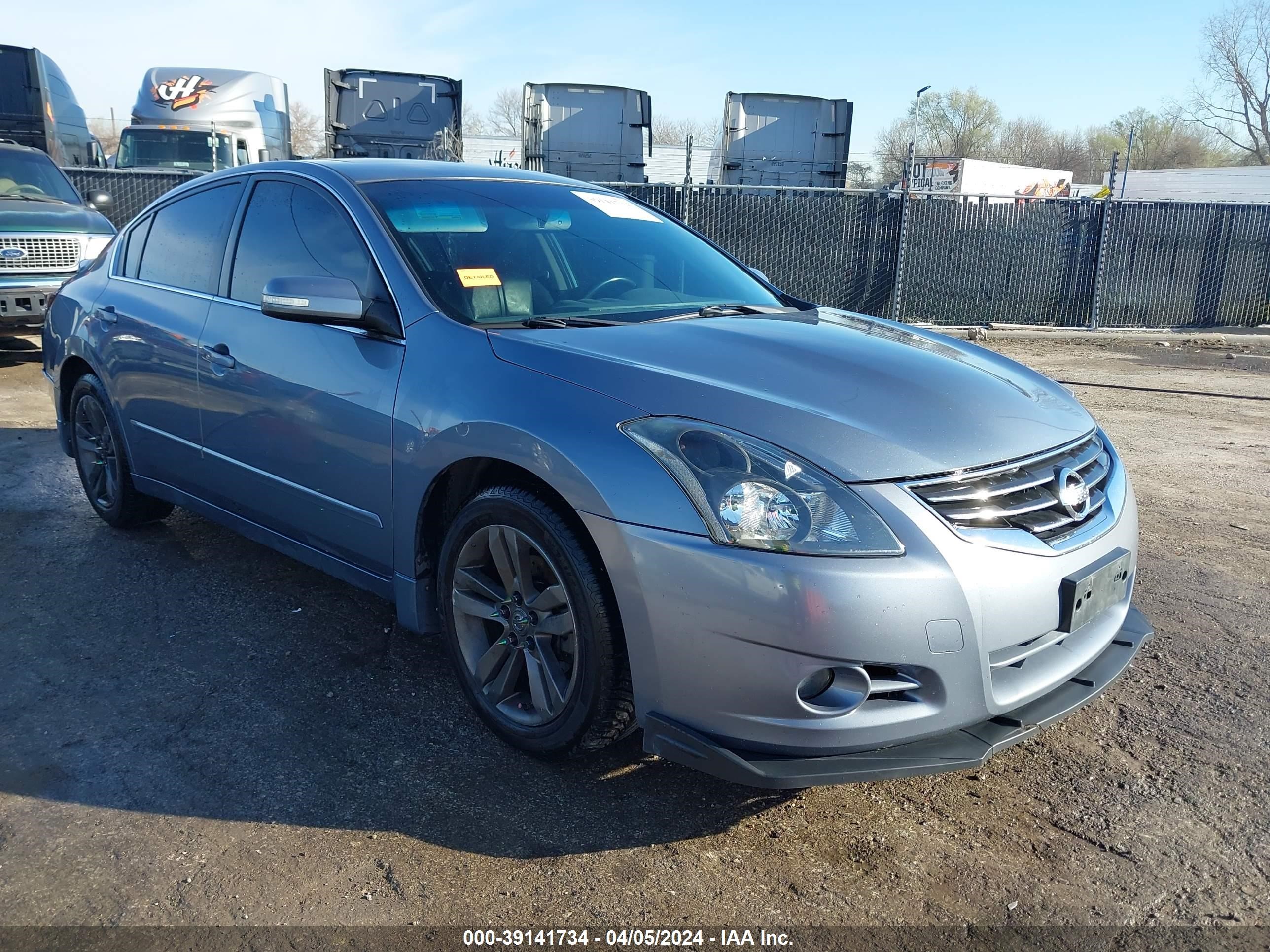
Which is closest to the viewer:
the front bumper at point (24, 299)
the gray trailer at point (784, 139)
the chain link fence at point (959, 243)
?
the front bumper at point (24, 299)

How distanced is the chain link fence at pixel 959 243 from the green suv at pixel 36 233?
9.89 feet

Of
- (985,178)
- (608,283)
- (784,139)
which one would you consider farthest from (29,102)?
(985,178)

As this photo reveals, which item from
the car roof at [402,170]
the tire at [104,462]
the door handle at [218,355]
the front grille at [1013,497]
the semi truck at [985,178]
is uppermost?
the semi truck at [985,178]

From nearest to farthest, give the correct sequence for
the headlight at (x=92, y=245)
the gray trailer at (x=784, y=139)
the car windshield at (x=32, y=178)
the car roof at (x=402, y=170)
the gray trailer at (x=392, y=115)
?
the car roof at (x=402, y=170), the headlight at (x=92, y=245), the car windshield at (x=32, y=178), the gray trailer at (x=392, y=115), the gray trailer at (x=784, y=139)

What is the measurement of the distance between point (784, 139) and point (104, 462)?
49.5 ft

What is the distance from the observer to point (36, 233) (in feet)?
31.8

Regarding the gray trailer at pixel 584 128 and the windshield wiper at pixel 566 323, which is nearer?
the windshield wiper at pixel 566 323

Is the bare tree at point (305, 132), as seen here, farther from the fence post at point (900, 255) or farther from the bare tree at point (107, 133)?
the fence post at point (900, 255)

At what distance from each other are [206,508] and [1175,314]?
1500 centimetres

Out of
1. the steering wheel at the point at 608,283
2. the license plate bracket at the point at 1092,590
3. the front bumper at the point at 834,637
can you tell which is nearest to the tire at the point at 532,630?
the front bumper at the point at 834,637

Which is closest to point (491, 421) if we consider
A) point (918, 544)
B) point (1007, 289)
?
point (918, 544)

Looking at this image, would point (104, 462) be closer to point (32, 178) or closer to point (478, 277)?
point (478, 277)

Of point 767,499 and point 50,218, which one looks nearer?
point 767,499

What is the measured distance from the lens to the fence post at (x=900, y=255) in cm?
1395
